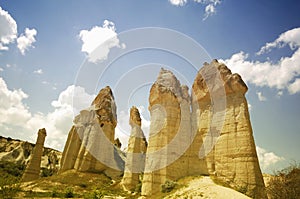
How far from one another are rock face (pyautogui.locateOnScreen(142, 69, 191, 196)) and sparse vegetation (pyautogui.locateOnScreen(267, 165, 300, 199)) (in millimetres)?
9019

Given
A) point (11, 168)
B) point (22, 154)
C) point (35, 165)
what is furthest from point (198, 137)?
point (22, 154)

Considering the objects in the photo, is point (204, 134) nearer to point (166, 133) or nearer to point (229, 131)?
point (229, 131)

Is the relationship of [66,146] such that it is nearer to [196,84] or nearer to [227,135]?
[196,84]

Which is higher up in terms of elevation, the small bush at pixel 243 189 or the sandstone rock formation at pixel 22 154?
the sandstone rock formation at pixel 22 154

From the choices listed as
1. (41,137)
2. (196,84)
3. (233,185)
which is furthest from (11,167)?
(233,185)

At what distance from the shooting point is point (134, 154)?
37094mm

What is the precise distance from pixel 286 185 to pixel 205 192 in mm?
5901

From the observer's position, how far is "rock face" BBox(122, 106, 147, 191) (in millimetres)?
34406

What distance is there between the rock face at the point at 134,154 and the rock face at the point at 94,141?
17.9ft

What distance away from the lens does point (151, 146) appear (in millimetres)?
27750

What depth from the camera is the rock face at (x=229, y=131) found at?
2183 cm

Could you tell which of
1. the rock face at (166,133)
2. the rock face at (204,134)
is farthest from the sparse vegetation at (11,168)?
the rock face at (204,134)

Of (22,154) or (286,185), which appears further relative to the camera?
(22,154)

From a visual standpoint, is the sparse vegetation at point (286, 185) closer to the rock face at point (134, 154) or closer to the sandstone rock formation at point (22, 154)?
the rock face at point (134, 154)
